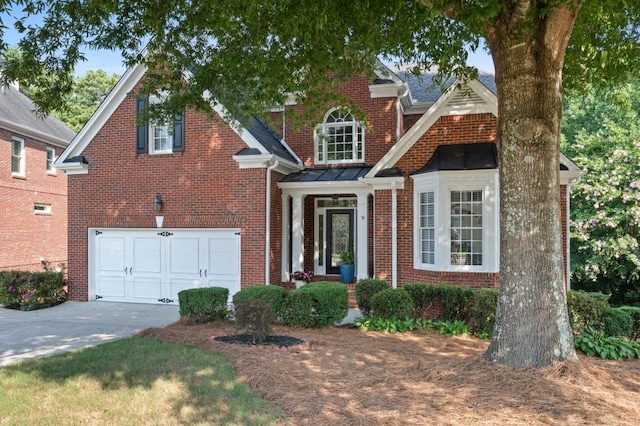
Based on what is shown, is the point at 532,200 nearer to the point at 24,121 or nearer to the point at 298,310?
the point at 298,310

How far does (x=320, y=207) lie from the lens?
52.3ft

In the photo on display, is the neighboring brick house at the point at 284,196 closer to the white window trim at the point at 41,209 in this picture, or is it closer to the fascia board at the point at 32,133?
the fascia board at the point at 32,133

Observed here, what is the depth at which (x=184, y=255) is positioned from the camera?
1421cm

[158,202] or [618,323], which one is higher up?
[158,202]

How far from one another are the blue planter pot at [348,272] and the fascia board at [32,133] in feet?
47.8

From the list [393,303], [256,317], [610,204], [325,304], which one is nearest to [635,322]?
[393,303]

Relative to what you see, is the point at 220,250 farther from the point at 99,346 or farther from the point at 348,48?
the point at 348,48

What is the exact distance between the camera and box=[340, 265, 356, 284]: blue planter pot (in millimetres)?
14836

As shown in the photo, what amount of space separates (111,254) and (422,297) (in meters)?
9.26

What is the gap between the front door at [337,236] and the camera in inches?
620

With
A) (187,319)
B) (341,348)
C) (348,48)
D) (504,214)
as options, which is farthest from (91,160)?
(504,214)

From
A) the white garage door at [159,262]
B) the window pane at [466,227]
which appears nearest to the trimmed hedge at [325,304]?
the window pane at [466,227]

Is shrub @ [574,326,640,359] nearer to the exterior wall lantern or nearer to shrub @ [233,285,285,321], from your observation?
shrub @ [233,285,285,321]

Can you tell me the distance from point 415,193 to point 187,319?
6347 mm
